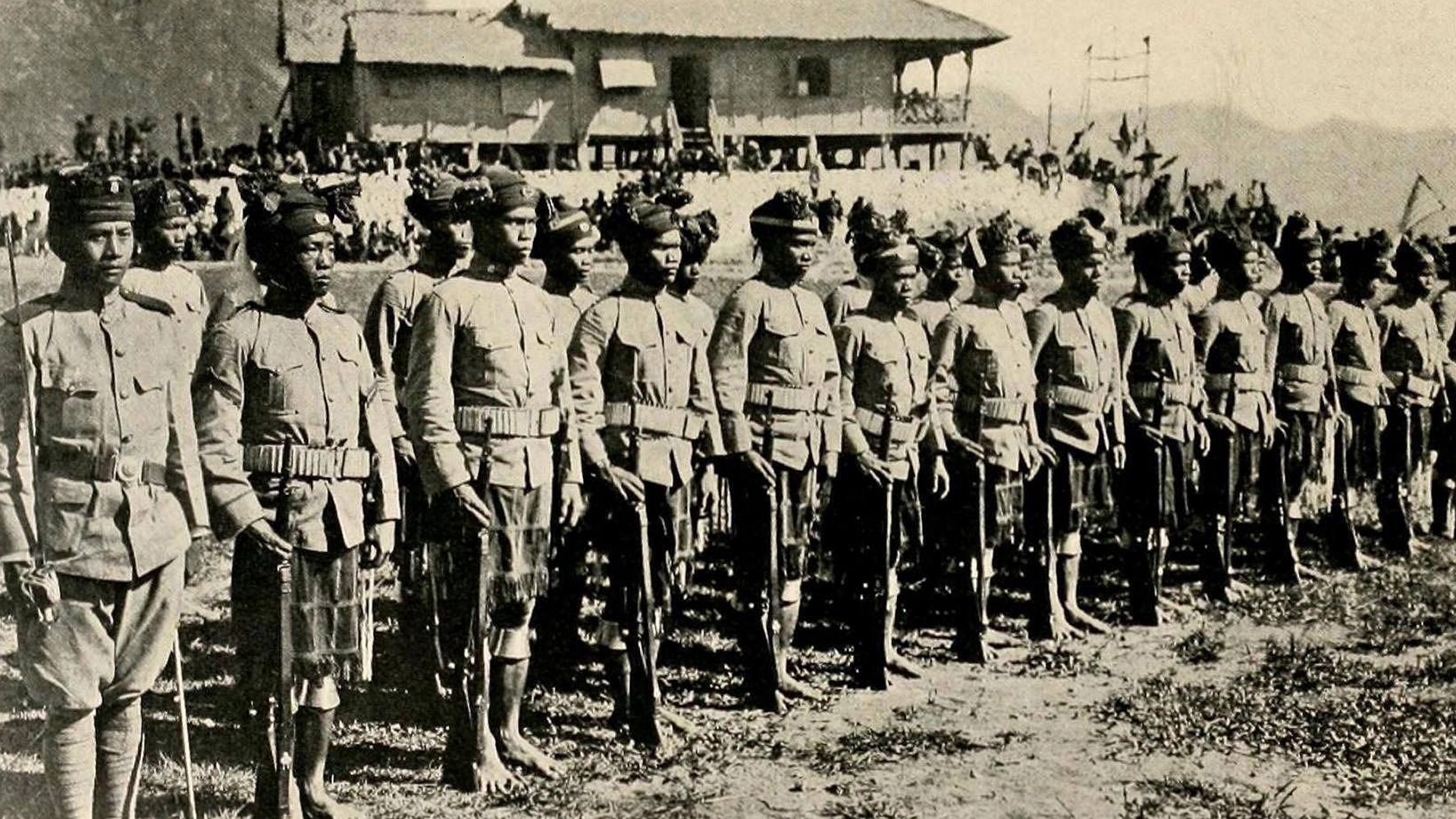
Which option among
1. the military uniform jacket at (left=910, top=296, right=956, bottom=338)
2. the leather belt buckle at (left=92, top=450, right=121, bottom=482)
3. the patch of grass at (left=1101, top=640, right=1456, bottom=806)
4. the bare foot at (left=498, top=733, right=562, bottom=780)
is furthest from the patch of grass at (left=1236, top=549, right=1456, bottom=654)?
the leather belt buckle at (left=92, top=450, right=121, bottom=482)

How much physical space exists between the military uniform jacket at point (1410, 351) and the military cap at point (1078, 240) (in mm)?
3390

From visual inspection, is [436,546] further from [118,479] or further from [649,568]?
[118,479]

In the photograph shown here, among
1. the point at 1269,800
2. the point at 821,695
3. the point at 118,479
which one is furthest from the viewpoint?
the point at 821,695

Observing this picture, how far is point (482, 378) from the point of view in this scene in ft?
18.0

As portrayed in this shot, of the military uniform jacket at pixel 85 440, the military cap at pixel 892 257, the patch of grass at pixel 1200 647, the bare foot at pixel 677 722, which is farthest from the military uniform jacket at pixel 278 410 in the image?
the patch of grass at pixel 1200 647

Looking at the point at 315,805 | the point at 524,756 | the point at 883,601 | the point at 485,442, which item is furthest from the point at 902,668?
the point at 315,805

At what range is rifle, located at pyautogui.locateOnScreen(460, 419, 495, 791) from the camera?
543 centimetres

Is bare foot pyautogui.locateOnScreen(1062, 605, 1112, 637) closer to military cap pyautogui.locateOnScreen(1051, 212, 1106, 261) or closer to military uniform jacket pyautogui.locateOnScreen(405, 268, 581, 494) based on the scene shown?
military cap pyautogui.locateOnScreen(1051, 212, 1106, 261)

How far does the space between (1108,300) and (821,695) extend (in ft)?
45.6

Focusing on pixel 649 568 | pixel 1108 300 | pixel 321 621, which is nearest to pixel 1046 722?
pixel 649 568

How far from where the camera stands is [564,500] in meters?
5.84

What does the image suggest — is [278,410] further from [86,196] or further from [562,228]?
[562,228]

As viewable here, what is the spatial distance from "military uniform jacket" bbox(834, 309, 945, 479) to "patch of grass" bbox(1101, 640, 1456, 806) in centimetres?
167

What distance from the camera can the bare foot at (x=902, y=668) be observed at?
24.0 feet
